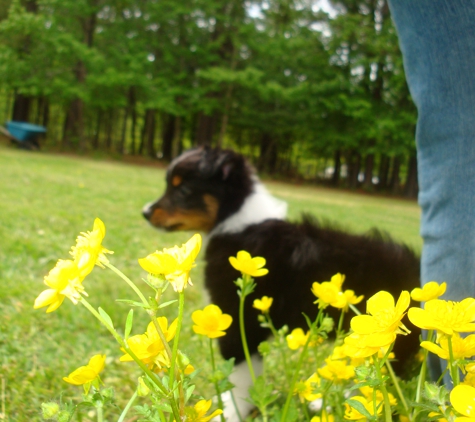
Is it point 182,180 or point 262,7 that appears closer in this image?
point 182,180

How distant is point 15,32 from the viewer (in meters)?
16.2

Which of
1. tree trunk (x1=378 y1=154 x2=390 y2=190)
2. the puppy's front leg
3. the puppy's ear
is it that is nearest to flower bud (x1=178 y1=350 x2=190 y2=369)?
the puppy's front leg

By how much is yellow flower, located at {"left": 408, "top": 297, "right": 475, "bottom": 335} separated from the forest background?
17640 mm

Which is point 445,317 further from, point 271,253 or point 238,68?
point 238,68

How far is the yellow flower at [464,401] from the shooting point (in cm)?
54

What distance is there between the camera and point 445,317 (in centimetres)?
62

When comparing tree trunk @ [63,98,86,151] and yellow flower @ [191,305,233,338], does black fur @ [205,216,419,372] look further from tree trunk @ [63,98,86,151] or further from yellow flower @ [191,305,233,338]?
tree trunk @ [63,98,86,151]

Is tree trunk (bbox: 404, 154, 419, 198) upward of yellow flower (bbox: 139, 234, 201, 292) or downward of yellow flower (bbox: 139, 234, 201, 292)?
upward

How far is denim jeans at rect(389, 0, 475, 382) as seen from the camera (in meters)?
1.14

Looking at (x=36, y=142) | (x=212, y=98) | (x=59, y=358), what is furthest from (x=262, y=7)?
(x=59, y=358)

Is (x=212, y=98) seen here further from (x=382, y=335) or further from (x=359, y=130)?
(x=382, y=335)

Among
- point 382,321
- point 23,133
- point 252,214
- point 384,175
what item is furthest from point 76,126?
point 382,321

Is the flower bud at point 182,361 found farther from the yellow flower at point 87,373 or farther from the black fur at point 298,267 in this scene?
the black fur at point 298,267

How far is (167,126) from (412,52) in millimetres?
24191
